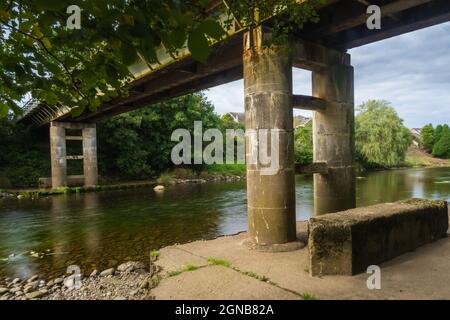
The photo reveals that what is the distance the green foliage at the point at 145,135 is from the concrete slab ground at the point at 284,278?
24.7m

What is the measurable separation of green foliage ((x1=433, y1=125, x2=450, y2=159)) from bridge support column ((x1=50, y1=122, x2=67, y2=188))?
74.7m

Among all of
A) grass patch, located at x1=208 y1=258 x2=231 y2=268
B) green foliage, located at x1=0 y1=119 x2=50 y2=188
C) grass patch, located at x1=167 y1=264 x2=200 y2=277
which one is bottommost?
grass patch, located at x1=167 y1=264 x2=200 y2=277

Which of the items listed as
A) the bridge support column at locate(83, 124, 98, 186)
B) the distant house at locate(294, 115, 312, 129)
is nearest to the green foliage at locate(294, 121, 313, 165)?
the distant house at locate(294, 115, 312, 129)

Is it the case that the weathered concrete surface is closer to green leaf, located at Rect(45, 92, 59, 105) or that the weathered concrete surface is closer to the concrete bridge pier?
green leaf, located at Rect(45, 92, 59, 105)

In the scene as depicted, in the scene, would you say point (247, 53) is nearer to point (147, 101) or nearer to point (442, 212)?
point (442, 212)

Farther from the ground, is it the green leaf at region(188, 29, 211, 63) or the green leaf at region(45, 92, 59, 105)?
the green leaf at region(45, 92, 59, 105)

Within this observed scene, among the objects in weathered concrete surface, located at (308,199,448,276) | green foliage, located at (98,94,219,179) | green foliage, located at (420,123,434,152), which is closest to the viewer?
weathered concrete surface, located at (308,199,448,276)

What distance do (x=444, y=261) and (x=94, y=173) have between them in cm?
2623

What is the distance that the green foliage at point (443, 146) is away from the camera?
71.2 m

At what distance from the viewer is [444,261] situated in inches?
198

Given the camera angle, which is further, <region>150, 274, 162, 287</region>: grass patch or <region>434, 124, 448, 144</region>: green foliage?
<region>434, 124, 448, 144</region>: green foliage

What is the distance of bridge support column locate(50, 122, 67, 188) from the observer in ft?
84.6
